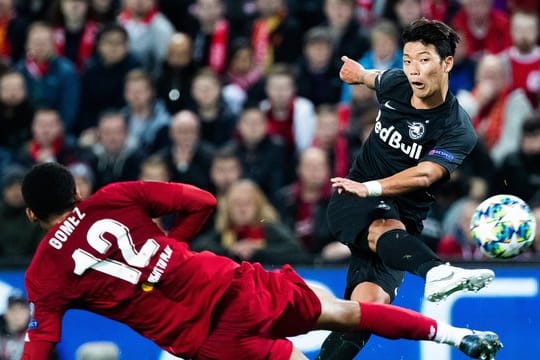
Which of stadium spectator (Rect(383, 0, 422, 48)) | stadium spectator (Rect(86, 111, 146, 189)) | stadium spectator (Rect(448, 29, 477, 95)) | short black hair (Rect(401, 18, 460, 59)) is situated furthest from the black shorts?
stadium spectator (Rect(383, 0, 422, 48))

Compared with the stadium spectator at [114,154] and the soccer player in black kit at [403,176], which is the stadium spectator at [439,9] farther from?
the soccer player in black kit at [403,176]

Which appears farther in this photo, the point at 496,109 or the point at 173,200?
the point at 496,109

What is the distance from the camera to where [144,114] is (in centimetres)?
1270

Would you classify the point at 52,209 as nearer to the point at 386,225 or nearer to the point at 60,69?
the point at 386,225

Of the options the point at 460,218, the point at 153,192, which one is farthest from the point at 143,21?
the point at 153,192

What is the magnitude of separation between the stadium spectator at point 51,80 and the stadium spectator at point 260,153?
189 cm

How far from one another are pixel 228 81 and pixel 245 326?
5982 millimetres

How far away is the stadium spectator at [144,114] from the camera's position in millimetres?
12539

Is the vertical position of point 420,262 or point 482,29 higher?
point 482,29

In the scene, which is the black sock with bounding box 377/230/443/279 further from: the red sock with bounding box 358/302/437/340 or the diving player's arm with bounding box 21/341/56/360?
the diving player's arm with bounding box 21/341/56/360

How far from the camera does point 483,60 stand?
470 inches

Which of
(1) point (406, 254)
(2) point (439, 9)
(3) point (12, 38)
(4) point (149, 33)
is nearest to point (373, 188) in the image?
(1) point (406, 254)

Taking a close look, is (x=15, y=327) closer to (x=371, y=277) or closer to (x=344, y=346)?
(x=344, y=346)

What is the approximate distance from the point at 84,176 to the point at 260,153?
4.89 feet
